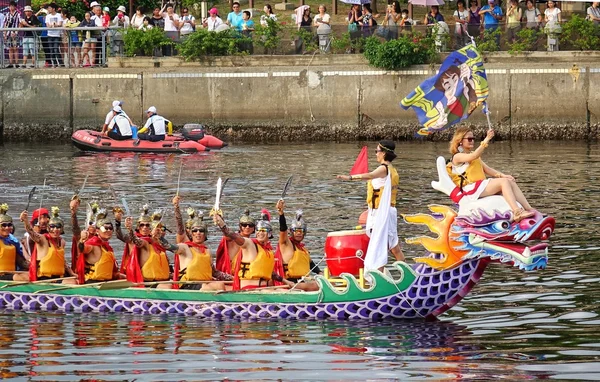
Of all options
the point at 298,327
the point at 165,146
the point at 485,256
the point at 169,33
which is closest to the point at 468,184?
the point at 485,256

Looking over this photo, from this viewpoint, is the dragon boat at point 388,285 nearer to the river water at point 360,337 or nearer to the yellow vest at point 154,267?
the river water at point 360,337

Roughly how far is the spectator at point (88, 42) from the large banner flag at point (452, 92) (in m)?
23.4

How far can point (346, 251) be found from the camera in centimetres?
1983

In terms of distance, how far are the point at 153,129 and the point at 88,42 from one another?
426cm

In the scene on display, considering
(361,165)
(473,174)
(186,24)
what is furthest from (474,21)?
(473,174)

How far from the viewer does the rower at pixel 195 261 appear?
2016 cm

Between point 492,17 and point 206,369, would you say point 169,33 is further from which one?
point 206,369

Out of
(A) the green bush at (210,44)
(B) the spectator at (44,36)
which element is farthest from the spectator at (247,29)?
(B) the spectator at (44,36)

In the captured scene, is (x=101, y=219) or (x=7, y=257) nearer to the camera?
(x=101, y=219)

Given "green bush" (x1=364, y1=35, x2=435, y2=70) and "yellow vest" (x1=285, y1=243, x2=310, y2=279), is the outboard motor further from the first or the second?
"yellow vest" (x1=285, y1=243, x2=310, y2=279)

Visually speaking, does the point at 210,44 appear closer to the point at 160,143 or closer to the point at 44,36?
the point at 160,143

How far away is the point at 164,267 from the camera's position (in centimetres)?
2066

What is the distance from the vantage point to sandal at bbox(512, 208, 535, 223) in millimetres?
18078

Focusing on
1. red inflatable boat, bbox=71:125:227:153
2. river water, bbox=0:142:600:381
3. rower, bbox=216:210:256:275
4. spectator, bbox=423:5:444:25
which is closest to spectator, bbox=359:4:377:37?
spectator, bbox=423:5:444:25
